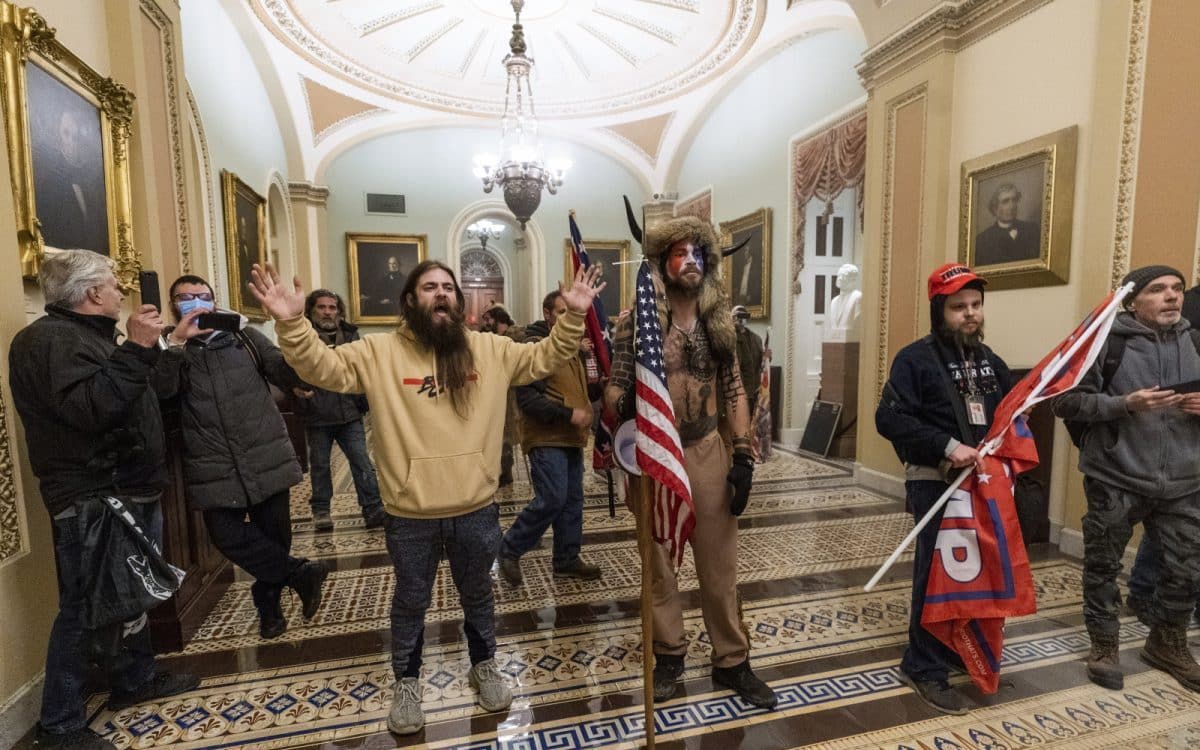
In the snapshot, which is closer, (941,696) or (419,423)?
(419,423)

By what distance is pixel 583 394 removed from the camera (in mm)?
3137

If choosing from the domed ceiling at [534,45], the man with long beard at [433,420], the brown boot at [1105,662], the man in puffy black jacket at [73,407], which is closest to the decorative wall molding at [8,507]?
the man in puffy black jacket at [73,407]

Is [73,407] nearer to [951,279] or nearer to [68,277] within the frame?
[68,277]

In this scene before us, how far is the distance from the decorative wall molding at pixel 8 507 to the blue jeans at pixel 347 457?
1.94 m

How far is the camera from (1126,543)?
7.95ft

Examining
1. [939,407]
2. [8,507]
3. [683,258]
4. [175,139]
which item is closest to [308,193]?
[175,139]

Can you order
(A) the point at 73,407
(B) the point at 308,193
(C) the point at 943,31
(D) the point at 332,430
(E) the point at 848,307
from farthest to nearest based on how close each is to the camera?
(B) the point at 308,193, (E) the point at 848,307, (C) the point at 943,31, (D) the point at 332,430, (A) the point at 73,407

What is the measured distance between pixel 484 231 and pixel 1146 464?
13.5 m

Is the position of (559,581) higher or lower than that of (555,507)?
lower

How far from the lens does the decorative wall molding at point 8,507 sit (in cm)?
207

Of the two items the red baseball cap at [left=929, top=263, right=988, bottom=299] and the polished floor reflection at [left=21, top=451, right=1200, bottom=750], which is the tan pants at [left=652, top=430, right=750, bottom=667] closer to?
the polished floor reflection at [left=21, top=451, right=1200, bottom=750]

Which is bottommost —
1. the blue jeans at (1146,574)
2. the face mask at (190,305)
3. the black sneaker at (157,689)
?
the black sneaker at (157,689)

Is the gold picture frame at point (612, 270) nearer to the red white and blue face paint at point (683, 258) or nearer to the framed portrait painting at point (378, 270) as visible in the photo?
the framed portrait painting at point (378, 270)

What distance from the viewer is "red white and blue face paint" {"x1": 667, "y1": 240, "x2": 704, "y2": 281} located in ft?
7.00
